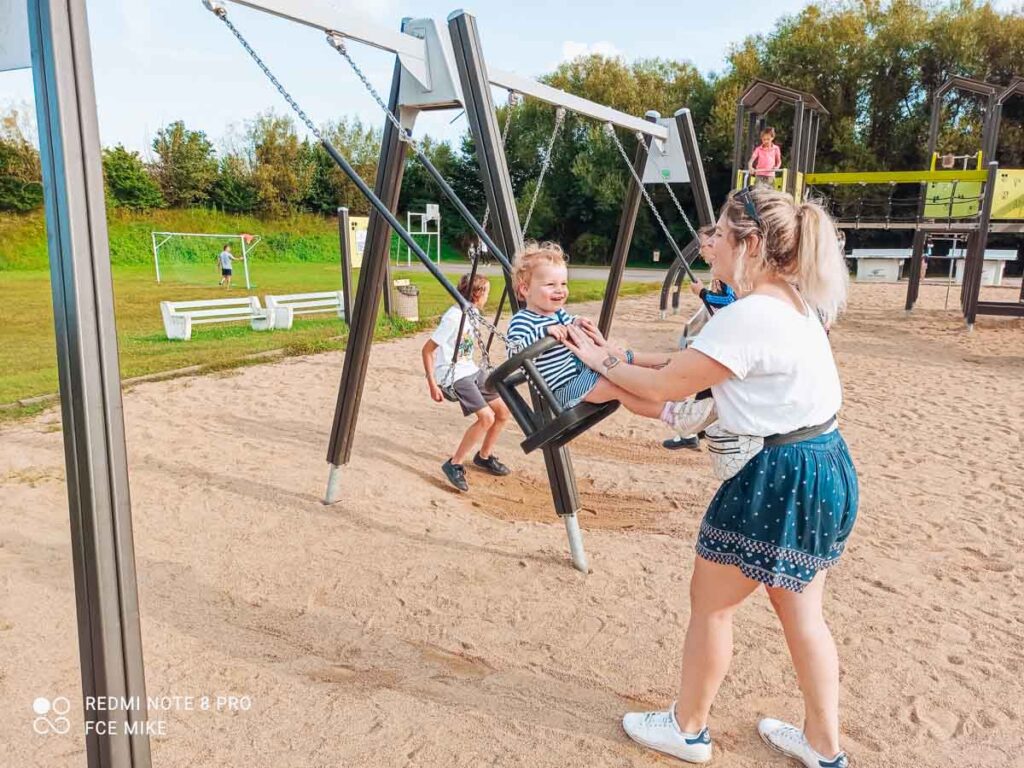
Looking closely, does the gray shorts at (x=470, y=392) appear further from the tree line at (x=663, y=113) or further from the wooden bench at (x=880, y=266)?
the tree line at (x=663, y=113)

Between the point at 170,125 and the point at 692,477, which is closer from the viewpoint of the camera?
the point at 692,477

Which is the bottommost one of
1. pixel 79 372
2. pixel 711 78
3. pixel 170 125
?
pixel 79 372

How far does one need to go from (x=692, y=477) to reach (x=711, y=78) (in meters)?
33.7

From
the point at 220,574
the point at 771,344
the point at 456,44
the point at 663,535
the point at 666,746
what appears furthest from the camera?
the point at 663,535

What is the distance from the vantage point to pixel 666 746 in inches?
85.7

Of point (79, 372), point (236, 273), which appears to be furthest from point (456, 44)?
point (236, 273)

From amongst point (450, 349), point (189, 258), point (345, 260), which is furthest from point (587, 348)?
point (189, 258)

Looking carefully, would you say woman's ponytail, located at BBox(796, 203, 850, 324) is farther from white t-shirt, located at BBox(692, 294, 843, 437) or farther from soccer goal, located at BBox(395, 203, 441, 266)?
soccer goal, located at BBox(395, 203, 441, 266)

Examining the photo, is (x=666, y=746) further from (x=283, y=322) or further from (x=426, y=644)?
(x=283, y=322)

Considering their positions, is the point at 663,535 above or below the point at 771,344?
below

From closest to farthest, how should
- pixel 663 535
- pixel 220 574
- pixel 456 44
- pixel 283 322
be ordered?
pixel 456 44 → pixel 220 574 → pixel 663 535 → pixel 283 322

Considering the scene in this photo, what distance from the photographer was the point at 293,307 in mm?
11625

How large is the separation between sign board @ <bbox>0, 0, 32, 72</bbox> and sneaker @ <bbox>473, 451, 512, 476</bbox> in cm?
362

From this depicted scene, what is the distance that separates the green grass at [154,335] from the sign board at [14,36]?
535 centimetres
